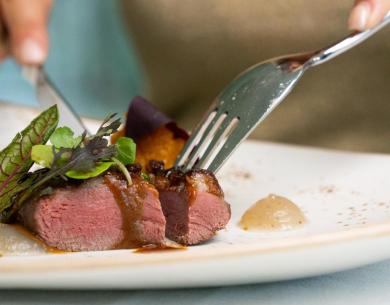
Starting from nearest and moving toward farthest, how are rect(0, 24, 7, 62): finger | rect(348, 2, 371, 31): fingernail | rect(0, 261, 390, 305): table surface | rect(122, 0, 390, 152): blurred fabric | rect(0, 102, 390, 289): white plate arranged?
rect(0, 102, 390, 289): white plate
rect(0, 261, 390, 305): table surface
rect(348, 2, 371, 31): fingernail
rect(0, 24, 7, 62): finger
rect(122, 0, 390, 152): blurred fabric

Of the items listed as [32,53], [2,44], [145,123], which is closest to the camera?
[145,123]

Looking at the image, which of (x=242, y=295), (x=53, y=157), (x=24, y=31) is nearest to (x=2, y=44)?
(x=24, y=31)

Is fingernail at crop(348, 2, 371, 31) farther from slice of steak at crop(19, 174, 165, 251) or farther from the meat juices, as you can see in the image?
slice of steak at crop(19, 174, 165, 251)

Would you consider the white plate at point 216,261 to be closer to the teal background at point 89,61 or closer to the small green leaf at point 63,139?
the small green leaf at point 63,139

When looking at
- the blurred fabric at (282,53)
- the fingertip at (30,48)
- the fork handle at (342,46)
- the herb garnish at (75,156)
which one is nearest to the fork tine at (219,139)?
the fork handle at (342,46)

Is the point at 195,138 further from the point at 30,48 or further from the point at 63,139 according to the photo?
the point at 30,48

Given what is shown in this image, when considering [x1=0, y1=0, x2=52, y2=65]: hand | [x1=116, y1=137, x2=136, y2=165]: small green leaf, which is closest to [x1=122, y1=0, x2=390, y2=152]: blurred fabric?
[x1=0, y1=0, x2=52, y2=65]: hand
